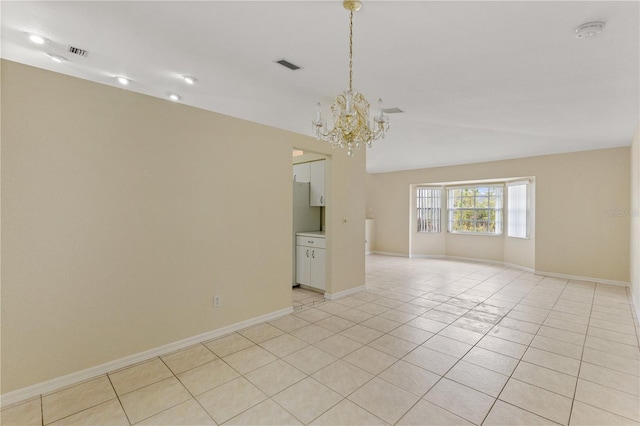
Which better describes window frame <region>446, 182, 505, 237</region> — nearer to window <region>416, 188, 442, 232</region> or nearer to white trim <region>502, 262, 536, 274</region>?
window <region>416, 188, 442, 232</region>

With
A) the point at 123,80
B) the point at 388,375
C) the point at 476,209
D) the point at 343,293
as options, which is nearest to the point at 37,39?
the point at 123,80

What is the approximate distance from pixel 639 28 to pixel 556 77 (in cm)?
76

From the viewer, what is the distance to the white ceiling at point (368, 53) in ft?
6.31

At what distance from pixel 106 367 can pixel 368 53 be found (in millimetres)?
3424

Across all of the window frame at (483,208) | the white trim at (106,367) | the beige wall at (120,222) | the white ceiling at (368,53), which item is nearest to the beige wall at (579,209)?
the window frame at (483,208)

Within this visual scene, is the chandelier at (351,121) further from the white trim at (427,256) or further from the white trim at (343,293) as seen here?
the white trim at (427,256)

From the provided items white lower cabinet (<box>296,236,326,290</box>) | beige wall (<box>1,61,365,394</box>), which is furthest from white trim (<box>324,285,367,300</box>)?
beige wall (<box>1,61,365,394</box>)

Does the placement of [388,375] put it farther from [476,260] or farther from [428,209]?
[428,209]

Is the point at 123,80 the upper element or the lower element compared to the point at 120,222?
upper

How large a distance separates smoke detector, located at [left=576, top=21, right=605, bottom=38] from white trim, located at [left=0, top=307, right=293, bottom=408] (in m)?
3.90

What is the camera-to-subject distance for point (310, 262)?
4895 mm

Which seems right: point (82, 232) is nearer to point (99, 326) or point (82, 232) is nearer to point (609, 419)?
point (99, 326)

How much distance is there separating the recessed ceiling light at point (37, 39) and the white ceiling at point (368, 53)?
0.04 meters

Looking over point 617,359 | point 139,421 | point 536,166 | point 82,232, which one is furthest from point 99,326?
point 536,166
